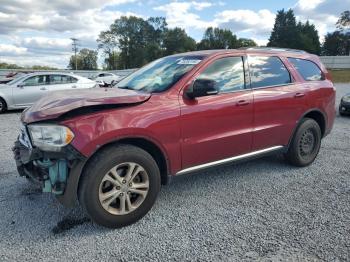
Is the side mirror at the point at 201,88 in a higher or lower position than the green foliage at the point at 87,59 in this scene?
lower

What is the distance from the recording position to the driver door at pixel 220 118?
3.78m

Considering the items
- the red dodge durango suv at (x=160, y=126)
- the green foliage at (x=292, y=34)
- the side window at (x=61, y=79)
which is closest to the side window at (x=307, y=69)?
the red dodge durango suv at (x=160, y=126)

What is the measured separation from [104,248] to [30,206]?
1334 mm

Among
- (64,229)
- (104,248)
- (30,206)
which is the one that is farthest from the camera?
(30,206)

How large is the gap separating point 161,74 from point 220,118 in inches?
36.5

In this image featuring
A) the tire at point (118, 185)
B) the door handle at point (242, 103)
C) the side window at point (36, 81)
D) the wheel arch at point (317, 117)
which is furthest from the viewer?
the side window at point (36, 81)

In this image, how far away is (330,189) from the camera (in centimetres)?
438

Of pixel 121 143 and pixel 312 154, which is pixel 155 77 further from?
pixel 312 154

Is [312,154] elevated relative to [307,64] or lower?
lower

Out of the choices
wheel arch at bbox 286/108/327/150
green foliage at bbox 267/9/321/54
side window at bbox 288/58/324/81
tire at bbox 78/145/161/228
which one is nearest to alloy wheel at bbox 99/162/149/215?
tire at bbox 78/145/161/228

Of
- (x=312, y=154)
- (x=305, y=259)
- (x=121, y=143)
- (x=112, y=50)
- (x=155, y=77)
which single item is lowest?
(x=305, y=259)

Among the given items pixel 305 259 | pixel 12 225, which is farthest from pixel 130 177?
pixel 305 259

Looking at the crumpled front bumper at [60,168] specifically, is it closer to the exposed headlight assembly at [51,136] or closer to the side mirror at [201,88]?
the exposed headlight assembly at [51,136]

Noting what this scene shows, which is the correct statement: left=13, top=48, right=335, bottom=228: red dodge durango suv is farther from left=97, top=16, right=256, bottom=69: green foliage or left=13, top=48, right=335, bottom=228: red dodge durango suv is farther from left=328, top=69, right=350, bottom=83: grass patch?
left=97, top=16, right=256, bottom=69: green foliage
